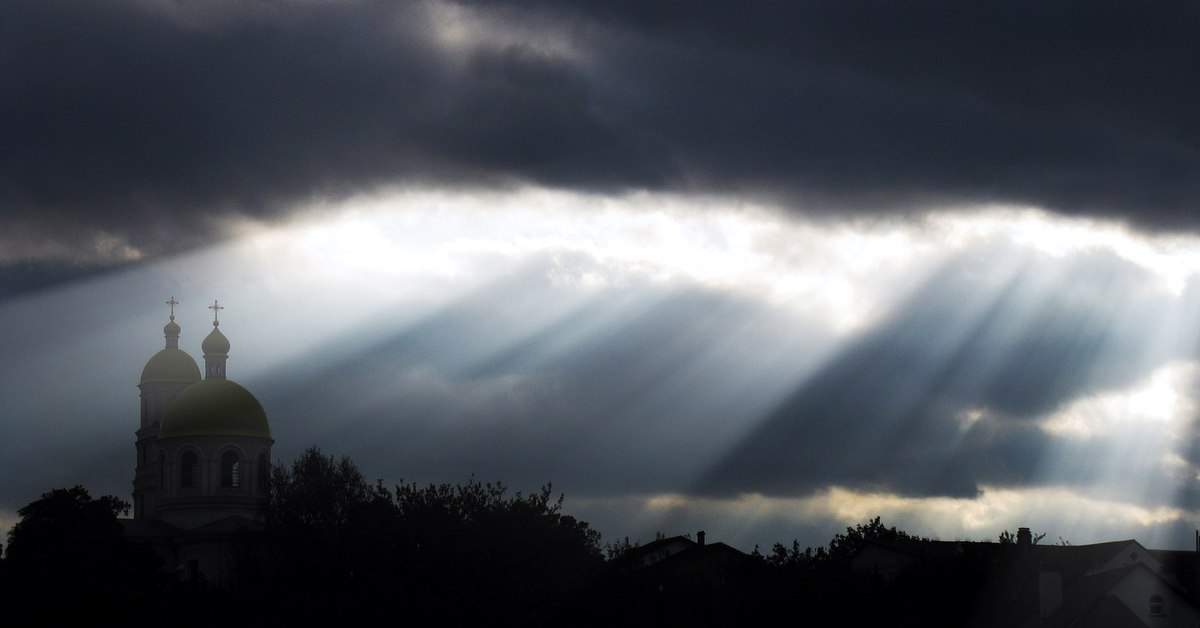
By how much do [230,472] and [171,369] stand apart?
15731 mm

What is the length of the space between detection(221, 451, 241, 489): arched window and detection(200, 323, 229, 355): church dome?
1355cm

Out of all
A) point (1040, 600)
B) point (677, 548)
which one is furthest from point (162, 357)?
point (1040, 600)

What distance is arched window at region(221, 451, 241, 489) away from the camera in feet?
380

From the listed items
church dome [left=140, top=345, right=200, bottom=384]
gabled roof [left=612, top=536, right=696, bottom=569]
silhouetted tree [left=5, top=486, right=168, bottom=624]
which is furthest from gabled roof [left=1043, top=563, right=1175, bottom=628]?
church dome [left=140, top=345, right=200, bottom=384]

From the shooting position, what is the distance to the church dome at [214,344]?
416 feet

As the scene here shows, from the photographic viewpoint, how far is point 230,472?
116188 mm

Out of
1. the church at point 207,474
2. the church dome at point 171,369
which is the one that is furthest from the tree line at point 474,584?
the church dome at point 171,369

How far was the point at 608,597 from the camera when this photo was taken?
5997 centimetres

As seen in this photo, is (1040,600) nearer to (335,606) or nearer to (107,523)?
(335,606)

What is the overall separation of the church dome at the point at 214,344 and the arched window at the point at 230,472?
1355 cm

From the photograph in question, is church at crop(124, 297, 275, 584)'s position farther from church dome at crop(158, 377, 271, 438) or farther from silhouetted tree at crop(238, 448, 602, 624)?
silhouetted tree at crop(238, 448, 602, 624)

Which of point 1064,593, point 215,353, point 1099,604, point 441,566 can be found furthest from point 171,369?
point 1099,604

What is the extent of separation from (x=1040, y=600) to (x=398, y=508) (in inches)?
1013

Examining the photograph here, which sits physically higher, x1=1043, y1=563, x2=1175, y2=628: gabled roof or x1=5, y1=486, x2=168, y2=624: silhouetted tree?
x1=5, y1=486, x2=168, y2=624: silhouetted tree
